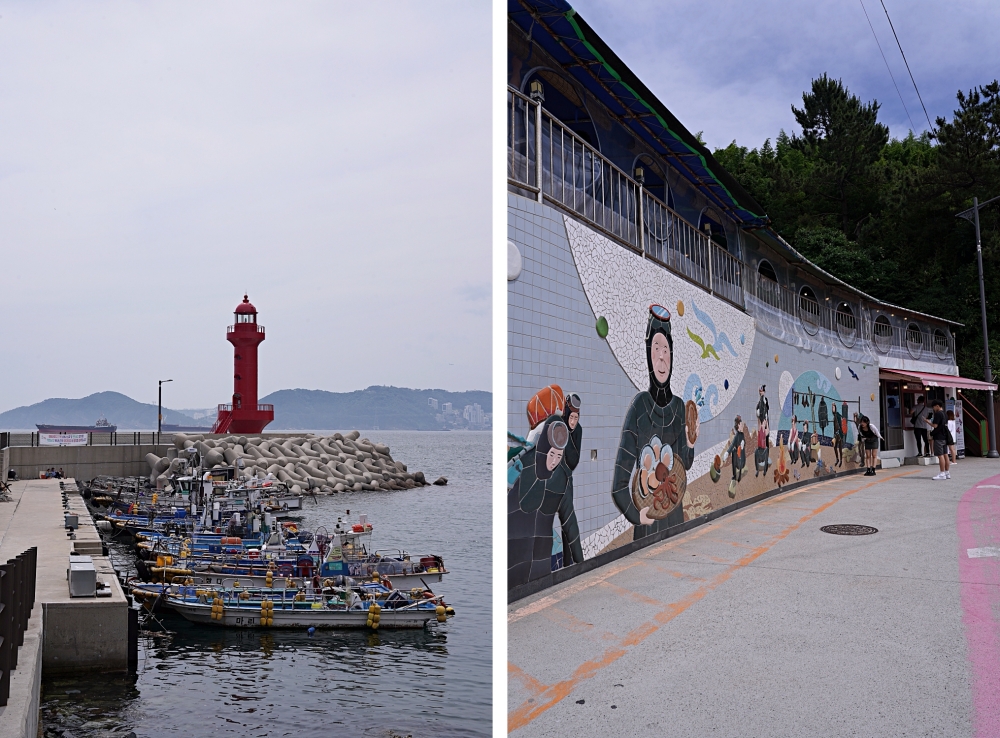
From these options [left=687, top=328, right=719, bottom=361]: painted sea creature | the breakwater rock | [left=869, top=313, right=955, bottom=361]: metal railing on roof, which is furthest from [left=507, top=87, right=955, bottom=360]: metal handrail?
the breakwater rock

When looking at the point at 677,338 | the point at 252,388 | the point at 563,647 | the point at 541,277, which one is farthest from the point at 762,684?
the point at 252,388

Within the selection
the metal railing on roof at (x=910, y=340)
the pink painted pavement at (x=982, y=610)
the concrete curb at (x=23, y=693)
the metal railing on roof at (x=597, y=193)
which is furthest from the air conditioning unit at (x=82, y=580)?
the metal railing on roof at (x=910, y=340)

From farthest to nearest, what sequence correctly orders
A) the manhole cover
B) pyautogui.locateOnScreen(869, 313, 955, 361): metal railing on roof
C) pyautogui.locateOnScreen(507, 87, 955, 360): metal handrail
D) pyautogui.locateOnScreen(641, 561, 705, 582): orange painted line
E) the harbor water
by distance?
pyautogui.locateOnScreen(869, 313, 955, 361): metal railing on roof
the harbor water
the manhole cover
pyautogui.locateOnScreen(641, 561, 705, 582): orange painted line
pyautogui.locateOnScreen(507, 87, 955, 360): metal handrail

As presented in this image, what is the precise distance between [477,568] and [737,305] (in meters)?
17.2

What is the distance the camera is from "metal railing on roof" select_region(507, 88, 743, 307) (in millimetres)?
5289

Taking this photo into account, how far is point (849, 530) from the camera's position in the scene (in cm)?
793

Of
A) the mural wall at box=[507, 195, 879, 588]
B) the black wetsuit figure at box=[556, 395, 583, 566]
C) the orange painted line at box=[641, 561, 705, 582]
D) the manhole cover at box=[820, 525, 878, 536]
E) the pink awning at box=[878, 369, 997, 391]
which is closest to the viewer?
the mural wall at box=[507, 195, 879, 588]

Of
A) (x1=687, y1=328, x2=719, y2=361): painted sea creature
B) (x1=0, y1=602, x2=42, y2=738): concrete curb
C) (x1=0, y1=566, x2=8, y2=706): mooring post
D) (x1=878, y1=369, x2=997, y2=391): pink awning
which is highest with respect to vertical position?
(x1=878, y1=369, x2=997, y2=391): pink awning

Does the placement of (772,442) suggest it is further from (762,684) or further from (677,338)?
(762,684)

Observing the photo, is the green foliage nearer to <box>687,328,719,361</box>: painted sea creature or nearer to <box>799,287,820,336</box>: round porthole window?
<box>799,287,820,336</box>: round porthole window

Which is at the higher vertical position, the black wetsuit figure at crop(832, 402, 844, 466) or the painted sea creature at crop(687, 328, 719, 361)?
the painted sea creature at crop(687, 328, 719, 361)

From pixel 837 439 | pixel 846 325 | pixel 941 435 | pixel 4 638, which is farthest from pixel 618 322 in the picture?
pixel 846 325

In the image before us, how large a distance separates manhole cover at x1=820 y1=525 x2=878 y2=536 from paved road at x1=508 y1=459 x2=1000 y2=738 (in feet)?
0.79

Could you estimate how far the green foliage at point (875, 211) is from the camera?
23266 mm
